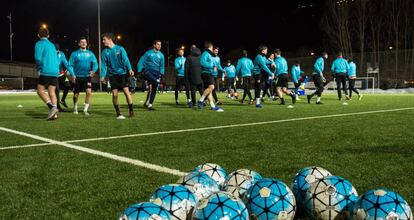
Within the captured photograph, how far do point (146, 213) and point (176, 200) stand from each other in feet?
0.86

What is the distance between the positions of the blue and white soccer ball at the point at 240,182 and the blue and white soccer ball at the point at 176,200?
41 cm

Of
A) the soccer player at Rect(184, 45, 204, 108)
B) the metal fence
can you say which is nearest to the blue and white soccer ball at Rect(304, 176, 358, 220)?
the soccer player at Rect(184, 45, 204, 108)

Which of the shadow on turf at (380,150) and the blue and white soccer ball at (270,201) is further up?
the blue and white soccer ball at (270,201)

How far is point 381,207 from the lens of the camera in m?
2.29

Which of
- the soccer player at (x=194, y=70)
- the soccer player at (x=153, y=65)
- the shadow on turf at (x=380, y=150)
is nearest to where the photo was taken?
the shadow on turf at (x=380, y=150)

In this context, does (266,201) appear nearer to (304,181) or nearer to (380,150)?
(304,181)

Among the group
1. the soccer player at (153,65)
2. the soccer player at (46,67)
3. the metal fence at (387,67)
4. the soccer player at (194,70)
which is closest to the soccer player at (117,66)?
the soccer player at (46,67)

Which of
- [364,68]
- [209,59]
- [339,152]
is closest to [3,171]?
[339,152]

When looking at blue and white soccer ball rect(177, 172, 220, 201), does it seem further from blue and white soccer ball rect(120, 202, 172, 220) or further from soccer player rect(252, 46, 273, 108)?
soccer player rect(252, 46, 273, 108)

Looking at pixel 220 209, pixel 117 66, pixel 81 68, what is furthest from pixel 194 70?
pixel 220 209

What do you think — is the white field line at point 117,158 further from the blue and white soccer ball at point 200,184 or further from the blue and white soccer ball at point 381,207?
the blue and white soccer ball at point 381,207

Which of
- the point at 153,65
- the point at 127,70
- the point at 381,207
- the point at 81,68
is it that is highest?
the point at 153,65

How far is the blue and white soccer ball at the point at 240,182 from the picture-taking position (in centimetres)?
282

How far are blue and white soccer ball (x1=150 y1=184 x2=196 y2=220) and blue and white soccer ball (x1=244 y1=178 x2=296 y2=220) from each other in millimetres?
362
